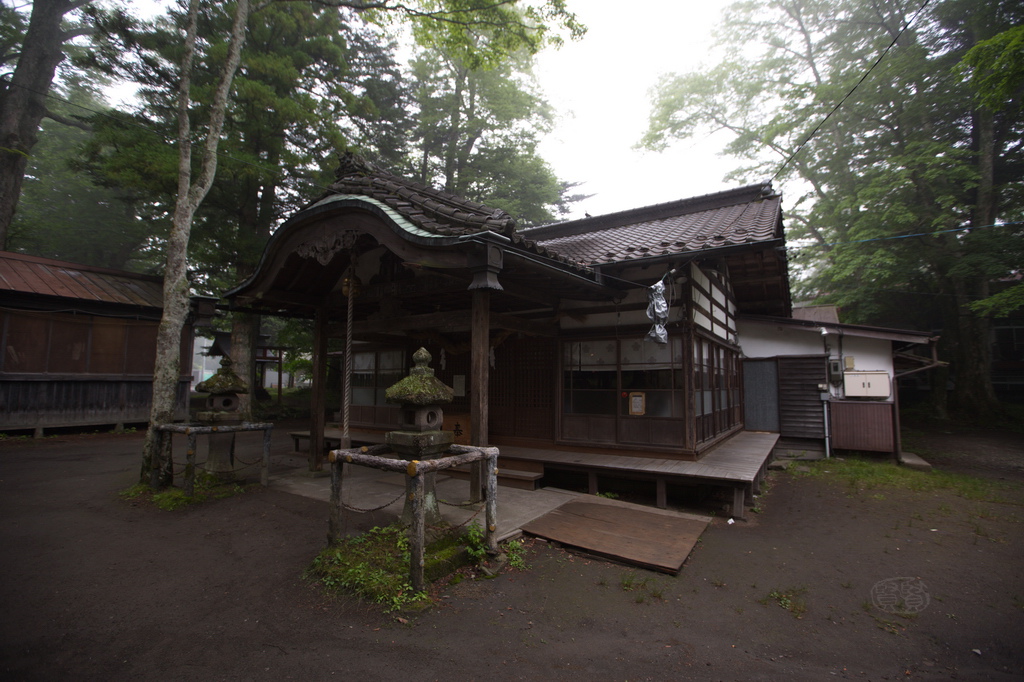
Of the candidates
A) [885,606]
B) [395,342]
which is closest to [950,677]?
[885,606]

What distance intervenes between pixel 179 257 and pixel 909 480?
45.2 ft

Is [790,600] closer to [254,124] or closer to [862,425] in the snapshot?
[862,425]

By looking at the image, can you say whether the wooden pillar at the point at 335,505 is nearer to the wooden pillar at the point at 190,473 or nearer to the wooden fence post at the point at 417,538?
the wooden fence post at the point at 417,538

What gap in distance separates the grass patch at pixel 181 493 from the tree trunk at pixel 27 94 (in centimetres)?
1381

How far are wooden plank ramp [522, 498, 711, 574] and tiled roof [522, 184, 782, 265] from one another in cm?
344

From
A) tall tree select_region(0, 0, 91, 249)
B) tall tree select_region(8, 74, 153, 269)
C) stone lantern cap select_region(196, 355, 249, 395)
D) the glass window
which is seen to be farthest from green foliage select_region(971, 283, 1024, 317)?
tall tree select_region(8, 74, 153, 269)

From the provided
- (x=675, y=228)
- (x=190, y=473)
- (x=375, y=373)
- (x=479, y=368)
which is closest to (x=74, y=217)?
(x=375, y=373)

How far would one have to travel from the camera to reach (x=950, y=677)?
3.09 meters

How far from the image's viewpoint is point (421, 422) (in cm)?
475

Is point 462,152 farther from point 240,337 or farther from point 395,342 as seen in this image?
point 395,342

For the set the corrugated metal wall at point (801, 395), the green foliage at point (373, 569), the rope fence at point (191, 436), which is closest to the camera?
the green foliage at point (373, 569)

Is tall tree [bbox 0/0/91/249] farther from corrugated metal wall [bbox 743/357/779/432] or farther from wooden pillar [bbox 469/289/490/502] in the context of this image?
corrugated metal wall [bbox 743/357/779/432]

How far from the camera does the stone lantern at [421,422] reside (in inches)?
184

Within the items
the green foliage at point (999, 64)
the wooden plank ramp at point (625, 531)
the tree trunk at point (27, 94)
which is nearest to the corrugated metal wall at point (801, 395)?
the green foliage at point (999, 64)
